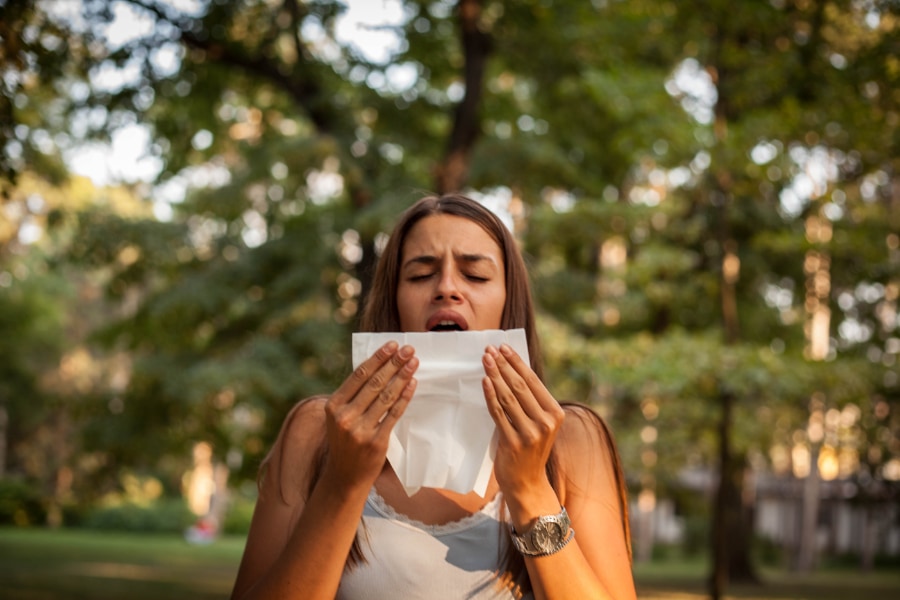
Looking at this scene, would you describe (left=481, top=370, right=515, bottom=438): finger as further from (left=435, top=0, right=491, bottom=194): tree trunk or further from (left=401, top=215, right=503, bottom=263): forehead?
(left=435, top=0, right=491, bottom=194): tree trunk

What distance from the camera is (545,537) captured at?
2031 mm

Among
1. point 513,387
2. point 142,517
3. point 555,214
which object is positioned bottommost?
point 142,517

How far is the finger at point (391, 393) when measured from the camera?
1.94 metres

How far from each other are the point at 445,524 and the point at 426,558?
100mm

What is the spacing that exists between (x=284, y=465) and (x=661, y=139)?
29.9 ft

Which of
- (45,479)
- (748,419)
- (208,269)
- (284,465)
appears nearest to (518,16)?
(208,269)

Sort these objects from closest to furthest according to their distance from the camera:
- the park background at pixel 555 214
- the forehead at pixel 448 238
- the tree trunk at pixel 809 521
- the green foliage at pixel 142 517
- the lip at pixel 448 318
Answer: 1. the lip at pixel 448 318
2. the forehead at pixel 448 238
3. the park background at pixel 555 214
4. the tree trunk at pixel 809 521
5. the green foliage at pixel 142 517

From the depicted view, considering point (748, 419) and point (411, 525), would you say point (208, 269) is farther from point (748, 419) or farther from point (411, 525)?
point (411, 525)

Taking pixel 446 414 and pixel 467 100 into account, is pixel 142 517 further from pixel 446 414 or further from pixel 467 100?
pixel 446 414

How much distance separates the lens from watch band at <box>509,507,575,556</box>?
2025mm

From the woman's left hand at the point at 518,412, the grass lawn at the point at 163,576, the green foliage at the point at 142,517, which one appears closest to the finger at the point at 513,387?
the woman's left hand at the point at 518,412

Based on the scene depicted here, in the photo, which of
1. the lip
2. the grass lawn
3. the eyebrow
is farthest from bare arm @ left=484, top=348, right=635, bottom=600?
the grass lawn

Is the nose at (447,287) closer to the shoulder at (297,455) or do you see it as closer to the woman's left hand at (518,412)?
the woman's left hand at (518,412)

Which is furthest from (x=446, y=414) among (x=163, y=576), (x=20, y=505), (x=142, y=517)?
(x=142, y=517)
